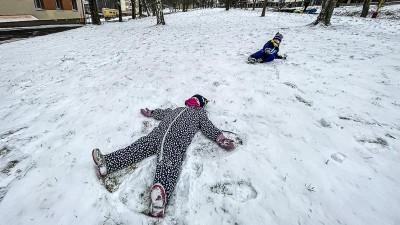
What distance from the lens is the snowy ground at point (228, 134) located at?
2.60 metres

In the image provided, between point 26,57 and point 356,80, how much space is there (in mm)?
12201

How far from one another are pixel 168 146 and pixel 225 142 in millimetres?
915

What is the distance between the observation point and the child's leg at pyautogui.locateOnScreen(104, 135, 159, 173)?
3.09m

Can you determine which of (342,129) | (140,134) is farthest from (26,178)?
(342,129)

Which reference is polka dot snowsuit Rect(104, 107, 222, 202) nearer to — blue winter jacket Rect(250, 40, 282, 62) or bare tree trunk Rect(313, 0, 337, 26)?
blue winter jacket Rect(250, 40, 282, 62)

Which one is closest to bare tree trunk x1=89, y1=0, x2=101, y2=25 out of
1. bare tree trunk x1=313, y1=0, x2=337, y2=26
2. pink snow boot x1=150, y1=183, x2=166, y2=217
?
bare tree trunk x1=313, y1=0, x2=337, y2=26

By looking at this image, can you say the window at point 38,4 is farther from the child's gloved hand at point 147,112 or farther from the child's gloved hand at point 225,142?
Result: the child's gloved hand at point 225,142

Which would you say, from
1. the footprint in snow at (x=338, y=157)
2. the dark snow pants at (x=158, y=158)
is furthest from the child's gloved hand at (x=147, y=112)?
the footprint in snow at (x=338, y=157)

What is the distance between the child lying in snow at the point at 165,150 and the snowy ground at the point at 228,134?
0.15 meters

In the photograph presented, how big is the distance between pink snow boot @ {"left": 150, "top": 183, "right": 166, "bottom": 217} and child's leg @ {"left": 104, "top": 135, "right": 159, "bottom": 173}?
807 mm

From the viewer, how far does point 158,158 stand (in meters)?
3.03

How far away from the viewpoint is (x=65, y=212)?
2.56 metres

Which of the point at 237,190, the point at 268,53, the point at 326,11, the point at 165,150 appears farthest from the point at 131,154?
the point at 326,11

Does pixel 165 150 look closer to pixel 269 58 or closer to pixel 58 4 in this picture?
pixel 269 58
